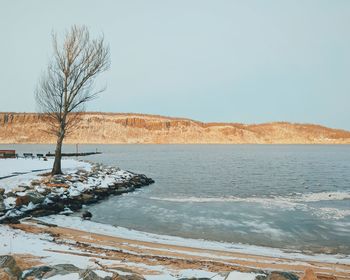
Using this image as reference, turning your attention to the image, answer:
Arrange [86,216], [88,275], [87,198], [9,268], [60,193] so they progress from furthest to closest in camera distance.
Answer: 1. [87,198]
2. [60,193]
3. [86,216]
4. [9,268]
5. [88,275]

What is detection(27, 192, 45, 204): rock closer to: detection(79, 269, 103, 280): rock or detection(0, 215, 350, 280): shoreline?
detection(0, 215, 350, 280): shoreline

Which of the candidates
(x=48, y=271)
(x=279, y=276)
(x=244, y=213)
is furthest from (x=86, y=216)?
(x=279, y=276)

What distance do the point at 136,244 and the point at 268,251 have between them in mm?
4463

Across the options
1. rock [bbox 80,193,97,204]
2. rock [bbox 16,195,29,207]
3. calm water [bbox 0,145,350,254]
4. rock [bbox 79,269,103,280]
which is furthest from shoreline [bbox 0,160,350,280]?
rock [bbox 80,193,97,204]

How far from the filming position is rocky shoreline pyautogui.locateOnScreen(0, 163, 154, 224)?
49.3ft

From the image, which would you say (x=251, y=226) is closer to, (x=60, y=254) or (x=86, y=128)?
(x=60, y=254)

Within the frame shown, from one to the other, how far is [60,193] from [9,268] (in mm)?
13083

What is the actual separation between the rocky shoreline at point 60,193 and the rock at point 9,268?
6994mm

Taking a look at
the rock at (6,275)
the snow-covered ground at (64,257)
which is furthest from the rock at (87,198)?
the rock at (6,275)

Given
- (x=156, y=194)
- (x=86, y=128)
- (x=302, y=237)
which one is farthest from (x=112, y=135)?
(x=302, y=237)

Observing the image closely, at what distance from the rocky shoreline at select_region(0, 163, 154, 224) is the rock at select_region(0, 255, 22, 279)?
6.99 metres

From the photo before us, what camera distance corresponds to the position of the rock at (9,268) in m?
6.18

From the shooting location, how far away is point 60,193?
19.1 meters

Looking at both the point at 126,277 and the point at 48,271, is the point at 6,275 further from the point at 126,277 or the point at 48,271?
the point at 126,277
